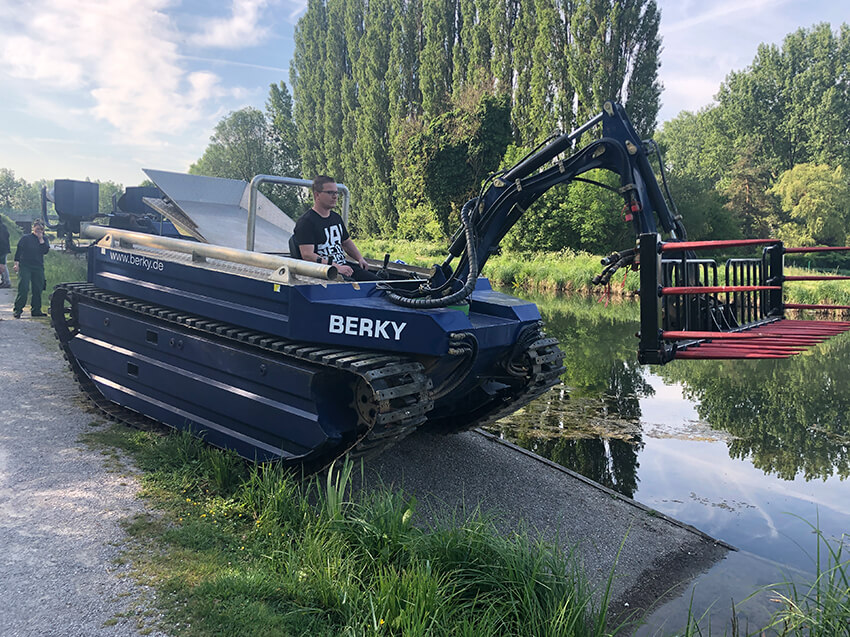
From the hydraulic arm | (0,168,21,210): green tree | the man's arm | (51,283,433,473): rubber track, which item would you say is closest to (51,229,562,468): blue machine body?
(51,283,433,473): rubber track

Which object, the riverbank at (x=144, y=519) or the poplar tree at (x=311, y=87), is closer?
the riverbank at (x=144, y=519)

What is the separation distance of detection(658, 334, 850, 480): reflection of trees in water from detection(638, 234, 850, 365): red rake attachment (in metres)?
1.68

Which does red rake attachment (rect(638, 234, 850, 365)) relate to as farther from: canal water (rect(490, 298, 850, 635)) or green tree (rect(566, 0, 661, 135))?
green tree (rect(566, 0, 661, 135))

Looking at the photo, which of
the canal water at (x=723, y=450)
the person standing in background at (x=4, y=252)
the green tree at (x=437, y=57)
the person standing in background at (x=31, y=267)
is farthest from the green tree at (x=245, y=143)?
the canal water at (x=723, y=450)

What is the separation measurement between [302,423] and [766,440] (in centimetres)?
521

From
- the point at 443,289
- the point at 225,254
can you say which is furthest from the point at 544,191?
the point at 225,254

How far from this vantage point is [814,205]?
33.4 meters

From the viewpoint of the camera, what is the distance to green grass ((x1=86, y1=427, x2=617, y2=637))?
11.0 feet

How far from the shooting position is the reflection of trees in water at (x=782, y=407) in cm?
675

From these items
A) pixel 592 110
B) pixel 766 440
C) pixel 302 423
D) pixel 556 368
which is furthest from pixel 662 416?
pixel 592 110

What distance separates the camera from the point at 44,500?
457cm

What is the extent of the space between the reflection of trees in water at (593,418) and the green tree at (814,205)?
26.4 metres

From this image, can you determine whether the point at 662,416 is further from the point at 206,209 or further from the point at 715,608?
the point at 206,209

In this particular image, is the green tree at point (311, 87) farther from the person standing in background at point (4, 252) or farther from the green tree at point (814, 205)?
the person standing in background at point (4, 252)
